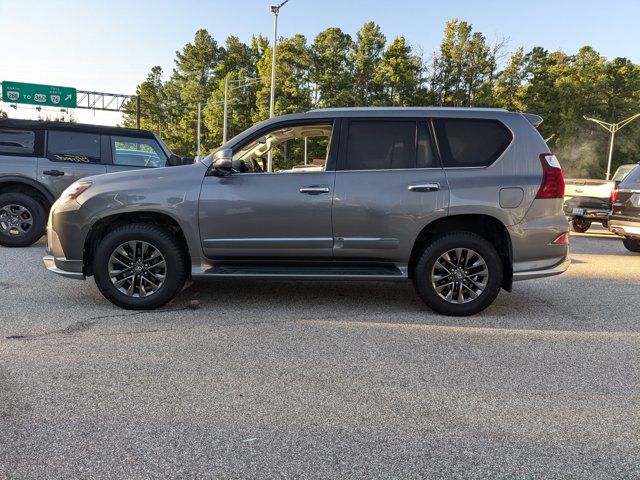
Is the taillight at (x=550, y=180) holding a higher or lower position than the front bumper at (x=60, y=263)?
higher

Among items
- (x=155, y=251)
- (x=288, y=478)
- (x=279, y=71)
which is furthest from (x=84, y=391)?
(x=279, y=71)

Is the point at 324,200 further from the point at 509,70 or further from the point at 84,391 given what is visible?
the point at 509,70

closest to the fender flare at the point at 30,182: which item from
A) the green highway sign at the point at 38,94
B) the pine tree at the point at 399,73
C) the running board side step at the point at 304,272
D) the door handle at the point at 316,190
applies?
the running board side step at the point at 304,272

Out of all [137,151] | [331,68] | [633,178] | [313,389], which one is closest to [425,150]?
[313,389]

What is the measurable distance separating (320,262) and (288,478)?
278cm

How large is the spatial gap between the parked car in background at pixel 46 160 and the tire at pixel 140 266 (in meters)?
4.30

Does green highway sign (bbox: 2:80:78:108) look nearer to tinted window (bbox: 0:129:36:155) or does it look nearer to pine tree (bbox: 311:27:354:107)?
pine tree (bbox: 311:27:354:107)

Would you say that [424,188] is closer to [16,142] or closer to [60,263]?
[60,263]

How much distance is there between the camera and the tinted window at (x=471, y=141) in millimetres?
4848

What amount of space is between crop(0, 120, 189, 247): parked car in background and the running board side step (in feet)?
15.3

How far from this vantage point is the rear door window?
16.0 ft

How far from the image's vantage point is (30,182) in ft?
27.6

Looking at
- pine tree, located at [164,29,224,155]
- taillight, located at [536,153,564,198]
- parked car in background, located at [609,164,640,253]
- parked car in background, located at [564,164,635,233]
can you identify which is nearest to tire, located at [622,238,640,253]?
parked car in background, located at [609,164,640,253]

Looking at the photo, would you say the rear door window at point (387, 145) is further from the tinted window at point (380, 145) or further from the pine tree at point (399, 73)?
the pine tree at point (399, 73)
